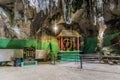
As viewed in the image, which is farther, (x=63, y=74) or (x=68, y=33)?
(x=68, y=33)

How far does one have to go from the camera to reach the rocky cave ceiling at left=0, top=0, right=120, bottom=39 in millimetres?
15109

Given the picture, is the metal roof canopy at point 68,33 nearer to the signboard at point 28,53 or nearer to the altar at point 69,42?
the altar at point 69,42

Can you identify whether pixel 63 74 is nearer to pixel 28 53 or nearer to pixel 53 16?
pixel 28 53

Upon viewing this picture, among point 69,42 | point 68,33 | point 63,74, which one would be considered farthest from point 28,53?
point 68,33

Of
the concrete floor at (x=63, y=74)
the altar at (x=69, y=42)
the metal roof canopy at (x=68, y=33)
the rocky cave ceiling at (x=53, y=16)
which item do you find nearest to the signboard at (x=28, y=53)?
the concrete floor at (x=63, y=74)

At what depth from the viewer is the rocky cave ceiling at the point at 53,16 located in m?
15.1

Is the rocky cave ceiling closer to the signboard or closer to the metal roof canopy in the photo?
the metal roof canopy

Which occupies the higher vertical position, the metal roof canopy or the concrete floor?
the metal roof canopy

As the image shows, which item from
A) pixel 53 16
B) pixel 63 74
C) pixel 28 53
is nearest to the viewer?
pixel 63 74

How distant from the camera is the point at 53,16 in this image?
17188mm

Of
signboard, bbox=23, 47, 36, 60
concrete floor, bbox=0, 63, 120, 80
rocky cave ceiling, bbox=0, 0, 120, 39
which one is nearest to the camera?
concrete floor, bbox=0, 63, 120, 80

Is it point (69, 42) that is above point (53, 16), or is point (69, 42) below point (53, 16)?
below

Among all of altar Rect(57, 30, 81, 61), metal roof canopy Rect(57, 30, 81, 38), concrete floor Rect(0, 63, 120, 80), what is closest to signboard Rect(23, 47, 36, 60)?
concrete floor Rect(0, 63, 120, 80)

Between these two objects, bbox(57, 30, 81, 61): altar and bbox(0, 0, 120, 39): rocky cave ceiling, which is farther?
bbox(57, 30, 81, 61): altar
